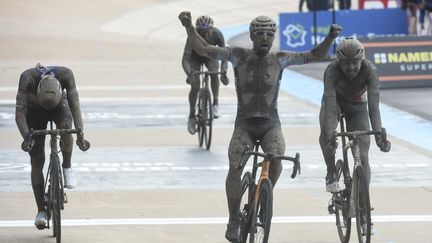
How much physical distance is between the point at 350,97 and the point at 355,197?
3.42 feet

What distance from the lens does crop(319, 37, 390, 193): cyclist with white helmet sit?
11203 millimetres

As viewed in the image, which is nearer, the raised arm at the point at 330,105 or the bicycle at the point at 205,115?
the raised arm at the point at 330,105

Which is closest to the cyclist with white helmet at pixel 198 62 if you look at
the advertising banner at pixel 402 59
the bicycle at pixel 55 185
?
the bicycle at pixel 55 185

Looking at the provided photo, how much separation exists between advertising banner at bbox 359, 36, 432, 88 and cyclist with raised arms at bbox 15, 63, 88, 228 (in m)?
14.8

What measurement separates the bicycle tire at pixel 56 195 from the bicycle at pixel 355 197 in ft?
8.32

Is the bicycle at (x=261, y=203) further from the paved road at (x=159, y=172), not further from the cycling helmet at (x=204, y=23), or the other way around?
the cycling helmet at (x=204, y=23)

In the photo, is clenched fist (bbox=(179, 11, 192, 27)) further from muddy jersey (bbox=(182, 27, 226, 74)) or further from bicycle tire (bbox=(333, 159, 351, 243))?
muddy jersey (bbox=(182, 27, 226, 74))

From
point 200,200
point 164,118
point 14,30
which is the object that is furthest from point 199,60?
point 14,30

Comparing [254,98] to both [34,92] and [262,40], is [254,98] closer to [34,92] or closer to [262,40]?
[262,40]

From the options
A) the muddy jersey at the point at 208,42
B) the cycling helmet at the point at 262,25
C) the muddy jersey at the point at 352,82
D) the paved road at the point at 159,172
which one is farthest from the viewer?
the muddy jersey at the point at 208,42

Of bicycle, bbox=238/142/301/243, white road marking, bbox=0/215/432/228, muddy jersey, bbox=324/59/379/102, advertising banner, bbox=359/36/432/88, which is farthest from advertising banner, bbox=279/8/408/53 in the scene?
bicycle, bbox=238/142/301/243

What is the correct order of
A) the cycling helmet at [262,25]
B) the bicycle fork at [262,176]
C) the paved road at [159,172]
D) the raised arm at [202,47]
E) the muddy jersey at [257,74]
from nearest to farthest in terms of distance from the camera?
1. the bicycle fork at [262,176]
2. the raised arm at [202,47]
3. the cycling helmet at [262,25]
4. the muddy jersey at [257,74]
5. the paved road at [159,172]

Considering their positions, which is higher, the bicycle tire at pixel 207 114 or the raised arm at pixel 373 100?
the raised arm at pixel 373 100

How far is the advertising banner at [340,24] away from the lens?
1283 inches
